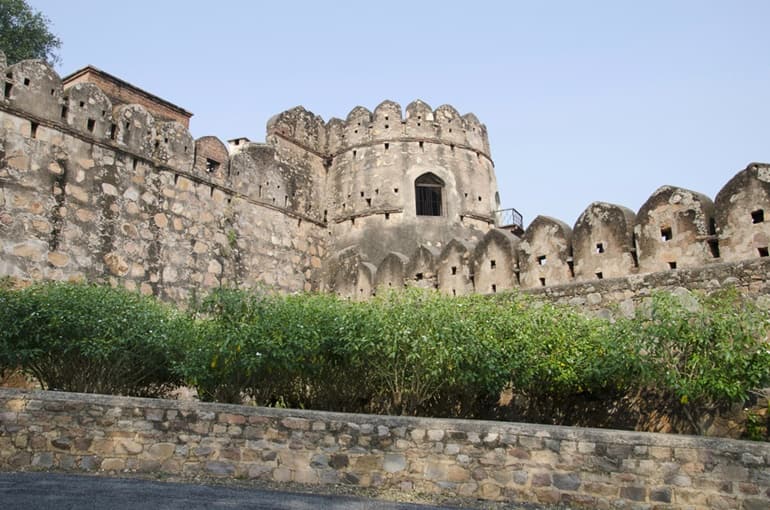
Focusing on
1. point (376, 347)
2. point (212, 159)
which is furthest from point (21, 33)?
point (376, 347)

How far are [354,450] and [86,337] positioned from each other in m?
3.26

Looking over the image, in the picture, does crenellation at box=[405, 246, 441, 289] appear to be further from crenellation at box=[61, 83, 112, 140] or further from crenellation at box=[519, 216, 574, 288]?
crenellation at box=[61, 83, 112, 140]

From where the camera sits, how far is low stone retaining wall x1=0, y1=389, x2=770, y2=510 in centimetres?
561

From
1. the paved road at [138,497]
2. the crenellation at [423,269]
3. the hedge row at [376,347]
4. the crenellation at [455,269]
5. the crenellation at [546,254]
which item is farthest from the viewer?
the crenellation at [423,269]

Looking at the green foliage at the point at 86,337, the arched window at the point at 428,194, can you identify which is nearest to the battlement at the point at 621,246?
the arched window at the point at 428,194

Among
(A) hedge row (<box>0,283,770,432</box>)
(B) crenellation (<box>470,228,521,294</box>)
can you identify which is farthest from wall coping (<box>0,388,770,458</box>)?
(B) crenellation (<box>470,228,521,294</box>)

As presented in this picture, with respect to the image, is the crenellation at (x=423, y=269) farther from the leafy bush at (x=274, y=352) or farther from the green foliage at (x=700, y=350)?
the green foliage at (x=700, y=350)

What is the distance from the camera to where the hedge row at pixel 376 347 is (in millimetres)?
6621

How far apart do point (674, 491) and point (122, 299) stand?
6.26 m

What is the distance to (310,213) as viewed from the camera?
44.9 feet

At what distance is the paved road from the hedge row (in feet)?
5.34

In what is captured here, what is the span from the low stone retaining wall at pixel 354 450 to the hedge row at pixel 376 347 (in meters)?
0.81

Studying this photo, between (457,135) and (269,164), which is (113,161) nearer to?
(269,164)

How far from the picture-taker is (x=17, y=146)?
8.79 meters
